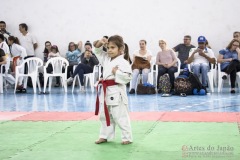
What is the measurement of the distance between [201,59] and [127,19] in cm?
364

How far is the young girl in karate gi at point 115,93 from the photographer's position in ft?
16.5

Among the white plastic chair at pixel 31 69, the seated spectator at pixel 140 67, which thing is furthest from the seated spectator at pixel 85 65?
the seated spectator at pixel 140 67

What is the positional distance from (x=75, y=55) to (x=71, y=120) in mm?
7810

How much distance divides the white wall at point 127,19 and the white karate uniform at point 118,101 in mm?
9482

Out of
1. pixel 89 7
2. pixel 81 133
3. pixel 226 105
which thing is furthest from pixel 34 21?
pixel 81 133

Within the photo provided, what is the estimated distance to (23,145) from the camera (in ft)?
16.7

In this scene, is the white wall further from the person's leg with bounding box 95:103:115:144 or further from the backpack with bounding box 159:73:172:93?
the person's leg with bounding box 95:103:115:144

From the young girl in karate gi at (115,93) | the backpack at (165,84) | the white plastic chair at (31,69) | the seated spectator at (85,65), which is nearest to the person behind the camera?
the young girl in karate gi at (115,93)

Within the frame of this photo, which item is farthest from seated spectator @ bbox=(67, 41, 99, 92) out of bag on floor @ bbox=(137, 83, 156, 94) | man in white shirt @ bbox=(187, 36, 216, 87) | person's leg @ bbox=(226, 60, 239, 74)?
person's leg @ bbox=(226, 60, 239, 74)

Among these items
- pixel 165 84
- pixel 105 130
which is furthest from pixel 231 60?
pixel 105 130

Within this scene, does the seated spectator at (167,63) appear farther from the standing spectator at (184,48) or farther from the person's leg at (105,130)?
the person's leg at (105,130)

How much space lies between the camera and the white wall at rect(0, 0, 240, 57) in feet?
46.9

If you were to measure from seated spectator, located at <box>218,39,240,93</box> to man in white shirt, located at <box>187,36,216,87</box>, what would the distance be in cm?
27

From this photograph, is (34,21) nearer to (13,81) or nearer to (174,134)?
(13,81)
